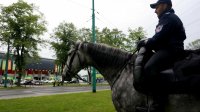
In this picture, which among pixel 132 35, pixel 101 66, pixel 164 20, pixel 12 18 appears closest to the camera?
pixel 164 20

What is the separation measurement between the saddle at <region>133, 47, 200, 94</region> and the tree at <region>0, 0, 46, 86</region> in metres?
51.2

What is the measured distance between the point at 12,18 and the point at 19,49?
6.03 meters

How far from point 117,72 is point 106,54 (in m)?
0.47

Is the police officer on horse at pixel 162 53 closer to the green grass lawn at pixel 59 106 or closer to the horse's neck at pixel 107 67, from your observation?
the horse's neck at pixel 107 67

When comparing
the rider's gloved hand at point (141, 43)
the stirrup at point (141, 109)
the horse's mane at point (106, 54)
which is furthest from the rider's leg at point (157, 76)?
the horse's mane at point (106, 54)

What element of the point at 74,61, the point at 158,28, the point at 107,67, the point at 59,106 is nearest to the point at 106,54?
the point at 107,67

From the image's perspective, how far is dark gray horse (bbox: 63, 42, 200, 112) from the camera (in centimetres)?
473

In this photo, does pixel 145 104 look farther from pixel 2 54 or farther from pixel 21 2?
pixel 2 54

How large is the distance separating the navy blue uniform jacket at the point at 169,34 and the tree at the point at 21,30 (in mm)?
51025

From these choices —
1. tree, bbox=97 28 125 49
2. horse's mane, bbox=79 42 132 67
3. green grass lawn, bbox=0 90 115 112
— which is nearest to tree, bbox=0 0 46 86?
tree, bbox=97 28 125 49

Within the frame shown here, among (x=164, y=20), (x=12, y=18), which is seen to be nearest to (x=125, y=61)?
(x=164, y=20)

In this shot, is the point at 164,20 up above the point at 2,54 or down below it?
below

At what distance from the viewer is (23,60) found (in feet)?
188

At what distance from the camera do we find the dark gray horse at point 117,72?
4730 mm
